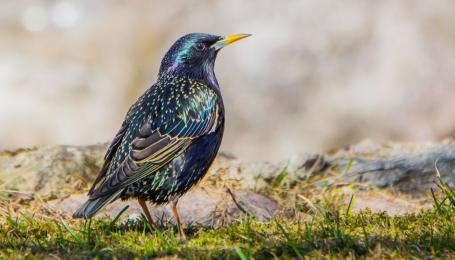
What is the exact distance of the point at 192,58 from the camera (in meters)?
6.42

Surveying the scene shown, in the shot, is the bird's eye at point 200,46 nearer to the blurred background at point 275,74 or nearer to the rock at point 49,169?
the rock at point 49,169

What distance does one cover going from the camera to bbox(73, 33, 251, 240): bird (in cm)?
547

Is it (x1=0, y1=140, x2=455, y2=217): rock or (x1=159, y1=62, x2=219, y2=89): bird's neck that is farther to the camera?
(x1=0, y1=140, x2=455, y2=217): rock

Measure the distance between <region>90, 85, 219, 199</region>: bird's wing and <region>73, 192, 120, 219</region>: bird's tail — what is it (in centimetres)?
3

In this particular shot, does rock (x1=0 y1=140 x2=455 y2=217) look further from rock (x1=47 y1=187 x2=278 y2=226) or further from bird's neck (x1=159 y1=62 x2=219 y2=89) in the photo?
bird's neck (x1=159 y1=62 x2=219 y2=89)

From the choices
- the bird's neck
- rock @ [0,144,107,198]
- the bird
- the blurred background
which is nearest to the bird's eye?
the bird's neck

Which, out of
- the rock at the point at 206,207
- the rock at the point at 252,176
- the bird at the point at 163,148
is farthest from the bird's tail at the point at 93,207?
the rock at the point at 252,176

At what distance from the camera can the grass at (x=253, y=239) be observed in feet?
14.8

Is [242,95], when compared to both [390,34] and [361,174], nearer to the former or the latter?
[390,34]

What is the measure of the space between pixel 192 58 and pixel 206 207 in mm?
1072

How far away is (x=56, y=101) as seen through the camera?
11477 mm

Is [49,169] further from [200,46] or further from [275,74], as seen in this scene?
[275,74]

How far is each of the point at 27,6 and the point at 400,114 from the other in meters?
5.30

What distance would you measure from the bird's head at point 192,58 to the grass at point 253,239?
4.24ft
